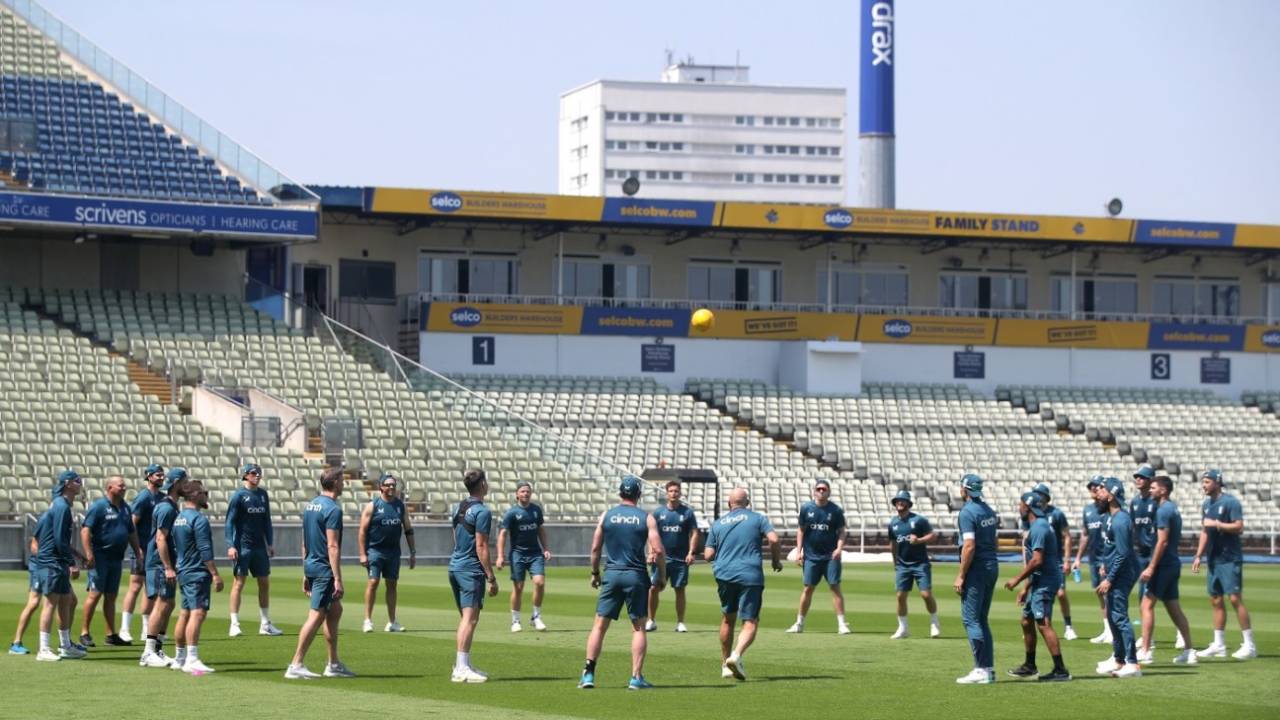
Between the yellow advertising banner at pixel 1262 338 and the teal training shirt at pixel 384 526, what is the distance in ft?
165

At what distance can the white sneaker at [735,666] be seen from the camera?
1858 cm

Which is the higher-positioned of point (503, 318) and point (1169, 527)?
point (503, 318)

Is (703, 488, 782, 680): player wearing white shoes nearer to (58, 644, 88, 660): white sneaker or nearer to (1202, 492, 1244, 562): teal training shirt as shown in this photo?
(1202, 492, 1244, 562): teal training shirt

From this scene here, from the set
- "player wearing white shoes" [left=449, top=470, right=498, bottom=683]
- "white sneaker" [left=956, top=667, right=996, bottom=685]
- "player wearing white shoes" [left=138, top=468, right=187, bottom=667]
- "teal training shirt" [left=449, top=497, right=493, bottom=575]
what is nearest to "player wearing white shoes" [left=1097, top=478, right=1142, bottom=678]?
"white sneaker" [left=956, top=667, right=996, bottom=685]

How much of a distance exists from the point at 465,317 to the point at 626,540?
4302 centimetres

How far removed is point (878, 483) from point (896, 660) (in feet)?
114

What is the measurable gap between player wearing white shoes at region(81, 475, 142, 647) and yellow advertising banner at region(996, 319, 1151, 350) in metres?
47.8

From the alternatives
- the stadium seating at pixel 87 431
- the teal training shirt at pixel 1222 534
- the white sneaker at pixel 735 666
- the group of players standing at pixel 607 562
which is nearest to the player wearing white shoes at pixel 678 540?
the group of players standing at pixel 607 562

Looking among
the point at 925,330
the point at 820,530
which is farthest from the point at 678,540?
the point at 925,330

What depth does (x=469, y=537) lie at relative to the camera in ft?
62.5

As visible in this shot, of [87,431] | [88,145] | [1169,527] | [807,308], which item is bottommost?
[1169,527]

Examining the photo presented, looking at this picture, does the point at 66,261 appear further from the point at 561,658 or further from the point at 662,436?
the point at 561,658

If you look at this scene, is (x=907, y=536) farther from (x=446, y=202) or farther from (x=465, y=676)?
(x=446, y=202)

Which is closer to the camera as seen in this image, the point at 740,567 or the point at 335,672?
the point at 740,567
